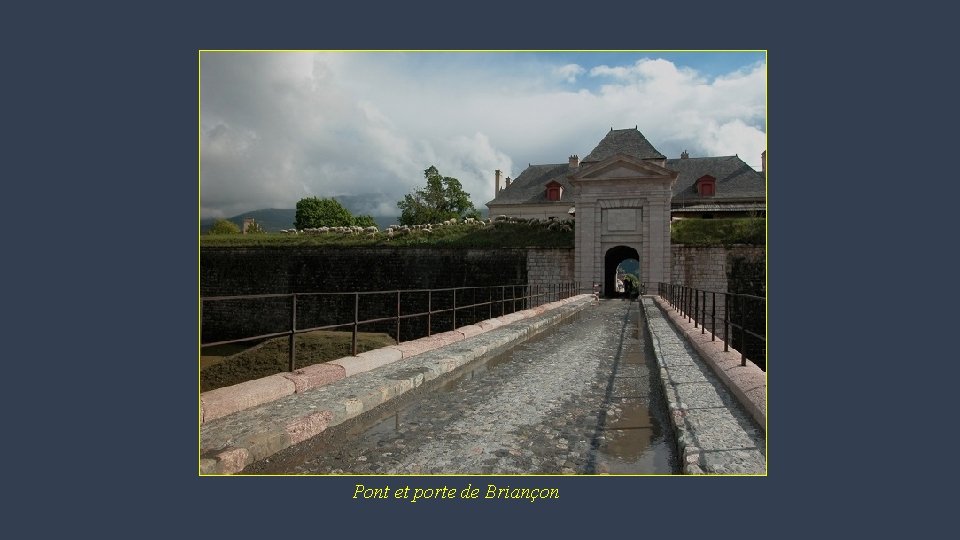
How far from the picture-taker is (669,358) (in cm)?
625

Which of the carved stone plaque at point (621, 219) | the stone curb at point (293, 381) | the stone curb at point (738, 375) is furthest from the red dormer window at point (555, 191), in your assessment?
the stone curb at point (293, 381)

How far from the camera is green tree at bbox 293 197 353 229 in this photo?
173ft

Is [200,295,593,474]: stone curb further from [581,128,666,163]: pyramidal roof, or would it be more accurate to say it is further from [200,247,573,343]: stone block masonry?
[581,128,666,163]: pyramidal roof

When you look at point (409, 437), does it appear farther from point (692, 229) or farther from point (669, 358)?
→ point (692, 229)

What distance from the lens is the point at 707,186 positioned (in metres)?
31.1

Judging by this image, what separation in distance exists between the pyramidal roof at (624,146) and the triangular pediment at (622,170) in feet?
19.1

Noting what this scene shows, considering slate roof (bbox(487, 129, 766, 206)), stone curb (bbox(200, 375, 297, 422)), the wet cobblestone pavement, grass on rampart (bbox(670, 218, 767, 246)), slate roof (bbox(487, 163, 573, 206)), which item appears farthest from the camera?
slate roof (bbox(487, 163, 573, 206))

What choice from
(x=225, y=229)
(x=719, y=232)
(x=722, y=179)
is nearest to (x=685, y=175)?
(x=722, y=179)

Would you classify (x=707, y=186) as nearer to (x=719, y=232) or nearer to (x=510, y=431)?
(x=719, y=232)

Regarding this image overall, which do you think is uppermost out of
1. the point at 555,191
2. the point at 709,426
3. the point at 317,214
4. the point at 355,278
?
the point at 317,214

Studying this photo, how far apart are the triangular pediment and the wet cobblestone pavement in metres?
19.1

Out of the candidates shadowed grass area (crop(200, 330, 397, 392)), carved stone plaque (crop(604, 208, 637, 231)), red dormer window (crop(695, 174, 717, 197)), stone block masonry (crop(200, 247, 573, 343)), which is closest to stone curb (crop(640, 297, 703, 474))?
shadowed grass area (crop(200, 330, 397, 392))

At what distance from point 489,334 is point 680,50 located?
619cm

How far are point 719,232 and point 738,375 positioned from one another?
20931 mm
